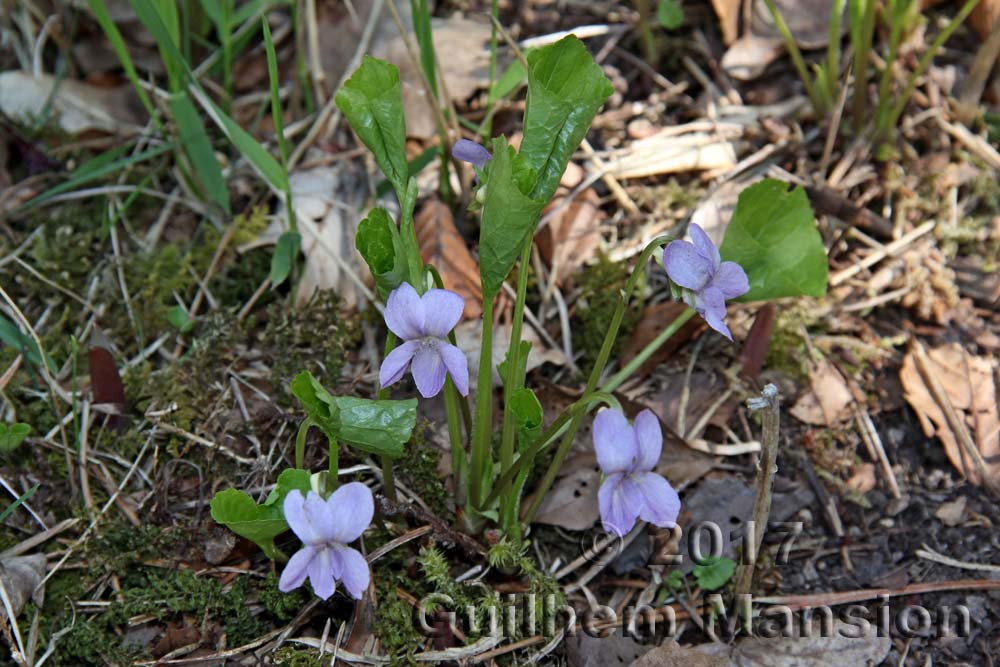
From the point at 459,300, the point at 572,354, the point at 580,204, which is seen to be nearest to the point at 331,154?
the point at 580,204

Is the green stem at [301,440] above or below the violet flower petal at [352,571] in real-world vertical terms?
above

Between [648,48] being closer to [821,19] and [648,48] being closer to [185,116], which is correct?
[821,19]

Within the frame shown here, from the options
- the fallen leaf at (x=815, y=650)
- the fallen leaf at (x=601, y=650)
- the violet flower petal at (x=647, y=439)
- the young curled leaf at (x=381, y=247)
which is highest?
the young curled leaf at (x=381, y=247)

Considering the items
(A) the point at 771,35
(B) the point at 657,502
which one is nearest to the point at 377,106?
(B) the point at 657,502

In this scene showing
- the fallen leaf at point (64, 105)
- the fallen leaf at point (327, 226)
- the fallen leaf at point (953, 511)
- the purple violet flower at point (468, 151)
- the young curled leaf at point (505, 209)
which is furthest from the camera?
the fallen leaf at point (64, 105)

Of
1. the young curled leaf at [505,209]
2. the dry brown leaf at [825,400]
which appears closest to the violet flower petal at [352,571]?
the young curled leaf at [505,209]

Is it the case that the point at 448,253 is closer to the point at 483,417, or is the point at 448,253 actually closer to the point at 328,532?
the point at 483,417

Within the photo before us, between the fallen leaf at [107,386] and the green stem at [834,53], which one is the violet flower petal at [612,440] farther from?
the green stem at [834,53]
